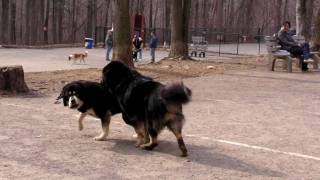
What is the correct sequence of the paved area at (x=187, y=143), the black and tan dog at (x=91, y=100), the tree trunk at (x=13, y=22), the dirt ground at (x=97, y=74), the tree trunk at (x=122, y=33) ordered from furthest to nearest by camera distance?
the tree trunk at (x=13, y=22), the tree trunk at (x=122, y=33), the dirt ground at (x=97, y=74), the black and tan dog at (x=91, y=100), the paved area at (x=187, y=143)

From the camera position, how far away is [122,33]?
63.0ft

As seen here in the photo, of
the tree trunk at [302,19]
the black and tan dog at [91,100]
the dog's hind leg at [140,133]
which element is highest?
the tree trunk at [302,19]

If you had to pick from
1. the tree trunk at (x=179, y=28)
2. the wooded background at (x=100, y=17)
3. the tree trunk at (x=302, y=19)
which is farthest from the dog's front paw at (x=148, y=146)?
the wooded background at (x=100, y=17)

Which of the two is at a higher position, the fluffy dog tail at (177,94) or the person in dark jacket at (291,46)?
the person in dark jacket at (291,46)

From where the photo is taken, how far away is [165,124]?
7465 mm

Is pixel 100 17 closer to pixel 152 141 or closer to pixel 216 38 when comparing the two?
pixel 216 38

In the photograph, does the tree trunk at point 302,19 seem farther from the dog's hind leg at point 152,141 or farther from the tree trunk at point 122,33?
the dog's hind leg at point 152,141

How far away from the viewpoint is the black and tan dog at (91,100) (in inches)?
319

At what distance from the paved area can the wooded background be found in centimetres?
3286

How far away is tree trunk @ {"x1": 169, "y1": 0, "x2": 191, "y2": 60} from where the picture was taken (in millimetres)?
25328

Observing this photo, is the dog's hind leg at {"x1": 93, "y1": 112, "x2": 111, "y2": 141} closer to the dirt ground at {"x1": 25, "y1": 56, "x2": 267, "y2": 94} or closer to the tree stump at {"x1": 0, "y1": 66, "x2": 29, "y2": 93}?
the tree stump at {"x1": 0, "y1": 66, "x2": 29, "y2": 93}

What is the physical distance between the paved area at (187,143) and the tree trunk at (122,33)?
624 cm

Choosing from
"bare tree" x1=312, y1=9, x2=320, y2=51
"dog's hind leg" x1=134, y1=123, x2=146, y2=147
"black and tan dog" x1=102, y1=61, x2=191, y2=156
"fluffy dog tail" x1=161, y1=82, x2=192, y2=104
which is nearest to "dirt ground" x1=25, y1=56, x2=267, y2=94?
"bare tree" x1=312, y1=9, x2=320, y2=51

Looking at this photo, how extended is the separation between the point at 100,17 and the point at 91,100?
5309 cm
